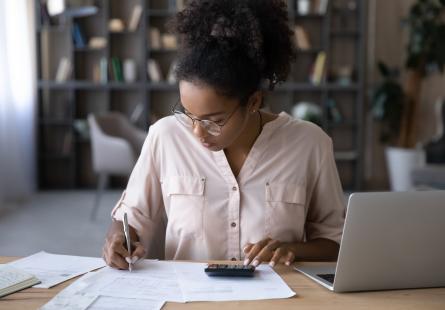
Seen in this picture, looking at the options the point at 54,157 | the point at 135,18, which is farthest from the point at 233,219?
the point at 54,157

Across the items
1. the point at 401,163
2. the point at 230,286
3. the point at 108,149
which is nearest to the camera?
the point at 230,286

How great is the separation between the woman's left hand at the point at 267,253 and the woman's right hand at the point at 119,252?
0.77ft

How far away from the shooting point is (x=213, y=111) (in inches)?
51.9

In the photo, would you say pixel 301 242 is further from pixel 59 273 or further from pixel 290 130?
pixel 59 273

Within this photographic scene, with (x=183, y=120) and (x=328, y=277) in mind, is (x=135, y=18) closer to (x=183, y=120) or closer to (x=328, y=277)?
(x=183, y=120)

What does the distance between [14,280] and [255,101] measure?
26.2 inches

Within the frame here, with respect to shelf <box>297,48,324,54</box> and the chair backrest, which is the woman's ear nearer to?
the chair backrest

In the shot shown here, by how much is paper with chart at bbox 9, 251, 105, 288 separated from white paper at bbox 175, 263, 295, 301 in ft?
0.66

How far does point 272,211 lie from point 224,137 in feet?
0.82

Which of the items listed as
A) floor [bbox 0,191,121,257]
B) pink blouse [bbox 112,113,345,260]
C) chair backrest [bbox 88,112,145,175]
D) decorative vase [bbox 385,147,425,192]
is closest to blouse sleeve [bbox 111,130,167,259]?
pink blouse [bbox 112,113,345,260]

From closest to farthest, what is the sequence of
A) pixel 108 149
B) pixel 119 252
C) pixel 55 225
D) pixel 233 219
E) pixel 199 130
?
pixel 119 252, pixel 199 130, pixel 233 219, pixel 55 225, pixel 108 149

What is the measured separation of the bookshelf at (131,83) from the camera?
5770mm

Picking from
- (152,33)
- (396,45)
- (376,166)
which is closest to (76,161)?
(152,33)

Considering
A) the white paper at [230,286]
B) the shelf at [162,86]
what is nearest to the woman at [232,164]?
the white paper at [230,286]
